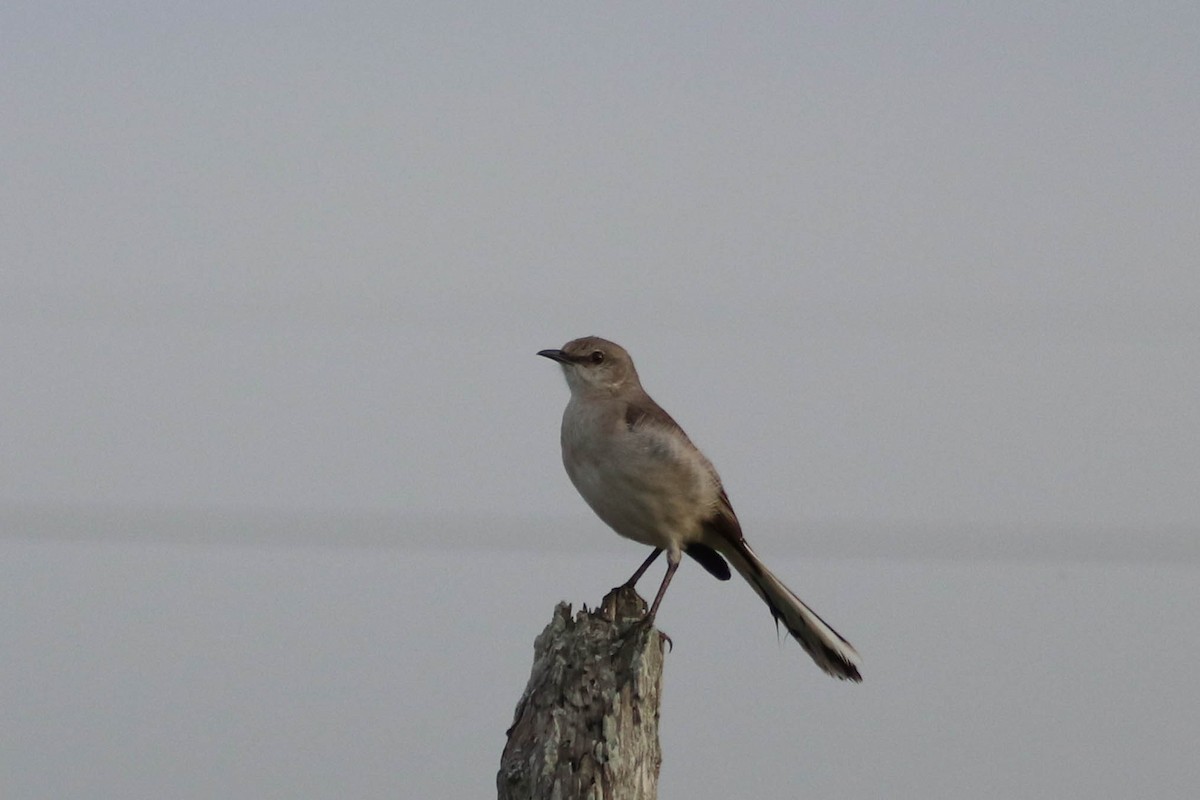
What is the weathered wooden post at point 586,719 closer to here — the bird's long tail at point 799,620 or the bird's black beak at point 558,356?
the bird's long tail at point 799,620

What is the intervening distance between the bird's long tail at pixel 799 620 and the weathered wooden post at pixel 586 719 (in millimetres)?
1523

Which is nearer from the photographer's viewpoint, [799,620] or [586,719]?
[586,719]

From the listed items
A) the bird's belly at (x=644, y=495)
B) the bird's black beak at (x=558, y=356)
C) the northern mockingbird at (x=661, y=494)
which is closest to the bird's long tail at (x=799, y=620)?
the northern mockingbird at (x=661, y=494)

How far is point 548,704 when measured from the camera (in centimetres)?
525

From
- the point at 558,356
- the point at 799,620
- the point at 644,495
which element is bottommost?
the point at 799,620

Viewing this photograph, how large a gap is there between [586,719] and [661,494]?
2181 millimetres

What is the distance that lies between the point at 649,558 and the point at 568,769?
98.1 inches

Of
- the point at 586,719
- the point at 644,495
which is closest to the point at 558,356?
the point at 644,495

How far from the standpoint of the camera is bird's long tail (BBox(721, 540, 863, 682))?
6863mm

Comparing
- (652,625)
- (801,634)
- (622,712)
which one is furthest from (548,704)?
(801,634)

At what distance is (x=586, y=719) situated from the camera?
5.19 m

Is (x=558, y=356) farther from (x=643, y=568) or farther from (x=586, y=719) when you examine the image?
(x=586, y=719)

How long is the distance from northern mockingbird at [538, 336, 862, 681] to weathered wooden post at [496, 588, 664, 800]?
1.50 meters

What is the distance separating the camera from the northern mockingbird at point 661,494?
7.20 m
